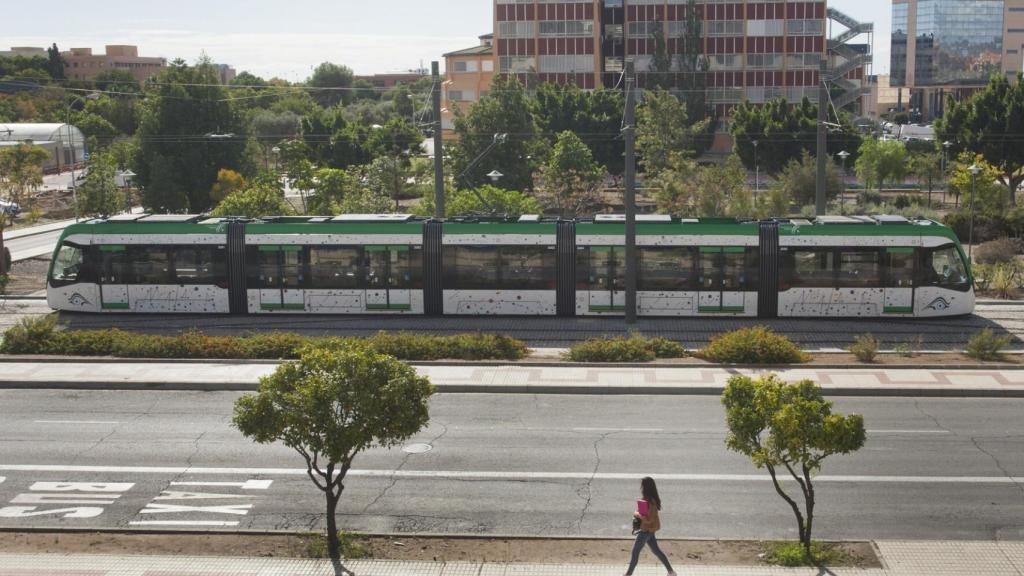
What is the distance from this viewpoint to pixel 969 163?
6197cm

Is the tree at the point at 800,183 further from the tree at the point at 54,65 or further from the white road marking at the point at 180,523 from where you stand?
the tree at the point at 54,65

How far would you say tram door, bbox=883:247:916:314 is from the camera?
31.0 m

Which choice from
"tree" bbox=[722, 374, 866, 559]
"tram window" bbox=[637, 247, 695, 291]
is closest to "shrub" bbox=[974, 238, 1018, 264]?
"tram window" bbox=[637, 247, 695, 291]

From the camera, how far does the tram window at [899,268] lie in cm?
3098

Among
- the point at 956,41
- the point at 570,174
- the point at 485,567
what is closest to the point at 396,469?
the point at 485,567

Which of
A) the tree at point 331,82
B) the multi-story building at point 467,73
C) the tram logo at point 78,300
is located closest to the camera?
the tram logo at point 78,300

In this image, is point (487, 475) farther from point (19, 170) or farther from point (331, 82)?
point (331, 82)

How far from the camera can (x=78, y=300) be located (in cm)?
3425

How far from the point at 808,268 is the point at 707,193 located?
69.1 ft

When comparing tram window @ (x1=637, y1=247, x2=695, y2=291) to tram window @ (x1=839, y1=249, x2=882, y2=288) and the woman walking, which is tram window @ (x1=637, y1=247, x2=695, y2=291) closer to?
tram window @ (x1=839, y1=249, x2=882, y2=288)

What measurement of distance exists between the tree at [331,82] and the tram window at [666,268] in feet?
504

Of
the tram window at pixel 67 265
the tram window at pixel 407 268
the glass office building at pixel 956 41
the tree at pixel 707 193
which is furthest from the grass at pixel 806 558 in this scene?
the glass office building at pixel 956 41

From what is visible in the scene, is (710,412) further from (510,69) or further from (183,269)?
(510,69)

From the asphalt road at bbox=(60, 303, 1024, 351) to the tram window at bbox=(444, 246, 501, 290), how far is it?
1073mm
